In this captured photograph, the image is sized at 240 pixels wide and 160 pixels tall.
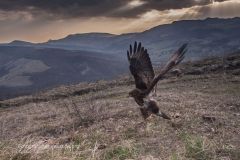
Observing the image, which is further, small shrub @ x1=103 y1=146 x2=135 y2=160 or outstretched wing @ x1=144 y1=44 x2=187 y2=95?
outstretched wing @ x1=144 y1=44 x2=187 y2=95

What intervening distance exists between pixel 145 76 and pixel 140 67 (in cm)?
38

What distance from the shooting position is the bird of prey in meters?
13.3

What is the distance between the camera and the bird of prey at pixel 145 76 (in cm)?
1333

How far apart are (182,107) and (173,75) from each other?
22.0 metres

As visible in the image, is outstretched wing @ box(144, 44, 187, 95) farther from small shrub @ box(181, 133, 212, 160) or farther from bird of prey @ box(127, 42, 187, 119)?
small shrub @ box(181, 133, 212, 160)

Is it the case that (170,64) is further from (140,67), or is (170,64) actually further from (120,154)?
(120,154)

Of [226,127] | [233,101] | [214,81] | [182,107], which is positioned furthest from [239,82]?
[226,127]

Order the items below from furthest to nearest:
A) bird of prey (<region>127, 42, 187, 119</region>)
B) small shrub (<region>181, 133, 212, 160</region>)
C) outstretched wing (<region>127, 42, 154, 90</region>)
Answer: outstretched wing (<region>127, 42, 154, 90</region>), bird of prey (<region>127, 42, 187, 119</region>), small shrub (<region>181, 133, 212, 160</region>)

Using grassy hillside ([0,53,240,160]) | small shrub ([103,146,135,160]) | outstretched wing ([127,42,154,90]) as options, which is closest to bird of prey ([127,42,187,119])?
outstretched wing ([127,42,154,90])

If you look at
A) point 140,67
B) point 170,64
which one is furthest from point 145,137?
point 140,67

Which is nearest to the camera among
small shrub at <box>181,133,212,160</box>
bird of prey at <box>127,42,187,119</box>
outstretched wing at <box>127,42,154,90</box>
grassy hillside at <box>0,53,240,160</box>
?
grassy hillside at <box>0,53,240,160</box>

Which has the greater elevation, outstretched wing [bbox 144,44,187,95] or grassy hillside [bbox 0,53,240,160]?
outstretched wing [bbox 144,44,187,95]

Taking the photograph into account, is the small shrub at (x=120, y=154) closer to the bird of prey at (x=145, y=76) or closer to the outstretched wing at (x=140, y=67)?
the bird of prey at (x=145, y=76)

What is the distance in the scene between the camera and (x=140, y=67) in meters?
15.1
